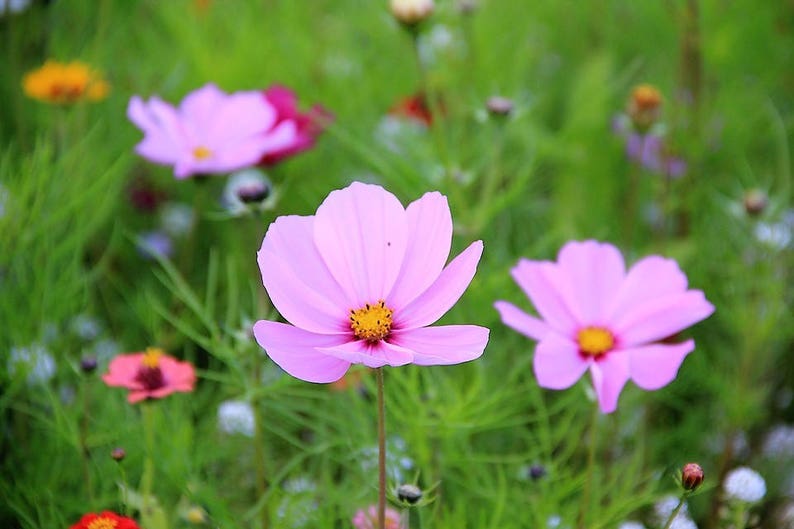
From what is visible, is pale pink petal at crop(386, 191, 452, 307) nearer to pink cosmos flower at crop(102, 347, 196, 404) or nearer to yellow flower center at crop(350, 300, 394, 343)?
yellow flower center at crop(350, 300, 394, 343)

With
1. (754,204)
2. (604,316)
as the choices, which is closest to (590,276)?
(604,316)

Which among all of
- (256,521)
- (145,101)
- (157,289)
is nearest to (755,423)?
(256,521)

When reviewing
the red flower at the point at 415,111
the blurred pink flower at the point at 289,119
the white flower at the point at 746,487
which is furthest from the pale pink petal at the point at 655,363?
the red flower at the point at 415,111

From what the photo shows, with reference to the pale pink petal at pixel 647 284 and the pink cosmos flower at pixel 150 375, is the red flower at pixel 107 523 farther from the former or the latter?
the pale pink petal at pixel 647 284

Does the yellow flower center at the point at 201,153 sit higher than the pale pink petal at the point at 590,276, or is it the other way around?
the yellow flower center at the point at 201,153

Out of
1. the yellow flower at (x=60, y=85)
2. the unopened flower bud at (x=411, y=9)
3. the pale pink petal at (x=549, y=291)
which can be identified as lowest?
the pale pink petal at (x=549, y=291)

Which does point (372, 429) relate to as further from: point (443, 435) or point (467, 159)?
point (467, 159)
